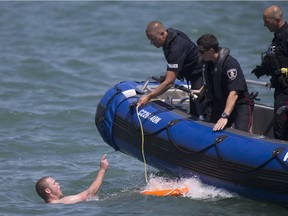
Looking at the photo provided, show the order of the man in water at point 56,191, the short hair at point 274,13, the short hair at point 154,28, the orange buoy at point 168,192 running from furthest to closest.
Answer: the short hair at point 154,28, the orange buoy at point 168,192, the man in water at point 56,191, the short hair at point 274,13

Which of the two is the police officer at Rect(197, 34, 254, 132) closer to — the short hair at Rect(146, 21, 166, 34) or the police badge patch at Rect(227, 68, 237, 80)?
the police badge patch at Rect(227, 68, 237, 80)

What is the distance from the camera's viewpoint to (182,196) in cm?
788

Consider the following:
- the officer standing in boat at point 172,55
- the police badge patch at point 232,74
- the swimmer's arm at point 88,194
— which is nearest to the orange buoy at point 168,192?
the swimmer's arm at point 88,194

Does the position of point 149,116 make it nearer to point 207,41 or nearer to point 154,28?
point 154,28

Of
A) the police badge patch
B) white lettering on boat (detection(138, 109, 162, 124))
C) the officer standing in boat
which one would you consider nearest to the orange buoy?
white lettering on boat (detection(138, 109, 162, 124))

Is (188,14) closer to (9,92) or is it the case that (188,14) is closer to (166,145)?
(9,92)

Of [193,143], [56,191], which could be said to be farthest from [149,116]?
[56,191]

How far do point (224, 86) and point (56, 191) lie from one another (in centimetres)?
194

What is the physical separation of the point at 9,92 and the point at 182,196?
20.7 ft

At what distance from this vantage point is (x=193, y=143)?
24.8 feet

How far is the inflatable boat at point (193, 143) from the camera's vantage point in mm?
7051

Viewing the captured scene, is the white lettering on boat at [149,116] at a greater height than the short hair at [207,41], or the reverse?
the short hair at [207,41]

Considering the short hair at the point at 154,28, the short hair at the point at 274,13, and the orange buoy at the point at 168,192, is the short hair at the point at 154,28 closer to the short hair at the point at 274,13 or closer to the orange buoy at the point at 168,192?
the short hair at the point at 274,13

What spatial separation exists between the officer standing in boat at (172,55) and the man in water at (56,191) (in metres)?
0.99
